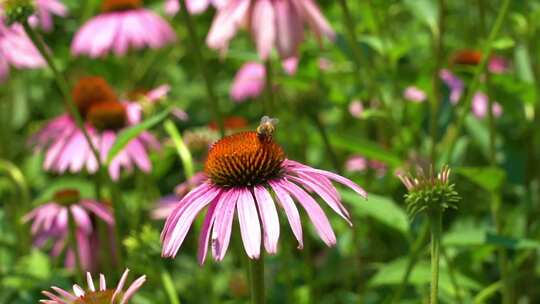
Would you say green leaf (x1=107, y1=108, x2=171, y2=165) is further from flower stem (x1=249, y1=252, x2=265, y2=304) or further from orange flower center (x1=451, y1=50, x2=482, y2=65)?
orange flower center (x1=451, y1=50, x2=482, y2=65)

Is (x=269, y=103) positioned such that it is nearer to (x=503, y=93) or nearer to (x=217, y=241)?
(x=503, y=93)

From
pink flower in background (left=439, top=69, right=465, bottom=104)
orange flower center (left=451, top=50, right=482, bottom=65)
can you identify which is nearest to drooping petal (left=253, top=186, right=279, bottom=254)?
pink flower in background (left=439, top=69, right=465, bottom=104)

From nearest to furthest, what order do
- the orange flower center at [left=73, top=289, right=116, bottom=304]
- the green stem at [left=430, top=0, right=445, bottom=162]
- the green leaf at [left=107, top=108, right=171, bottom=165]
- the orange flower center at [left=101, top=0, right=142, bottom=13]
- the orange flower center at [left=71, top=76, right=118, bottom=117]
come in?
the orange flower center at [left=73, top=289, right=116, bottom=304]
the green leaf at [left=107, top=108, right=171, bottom=165]
the green stem at [left=430, top=0, right=445, bottom=162]
the orange flower center at [left=71, top=76, right=118, bottom=117]
the orange flower center at [left=101, top=0, right=142, bottom=13]

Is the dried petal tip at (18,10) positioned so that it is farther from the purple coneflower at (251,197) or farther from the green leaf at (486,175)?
the green leaf at (486,175)

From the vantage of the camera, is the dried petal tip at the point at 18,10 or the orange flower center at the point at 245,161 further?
the dried petal tip at the point at 18,10

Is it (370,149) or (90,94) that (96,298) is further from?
(90,94)

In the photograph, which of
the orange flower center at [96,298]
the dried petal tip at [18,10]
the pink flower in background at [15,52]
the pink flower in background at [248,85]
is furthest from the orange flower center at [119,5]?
the orange flower center at [96,298]

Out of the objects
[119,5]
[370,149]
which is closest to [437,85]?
[370,149]
